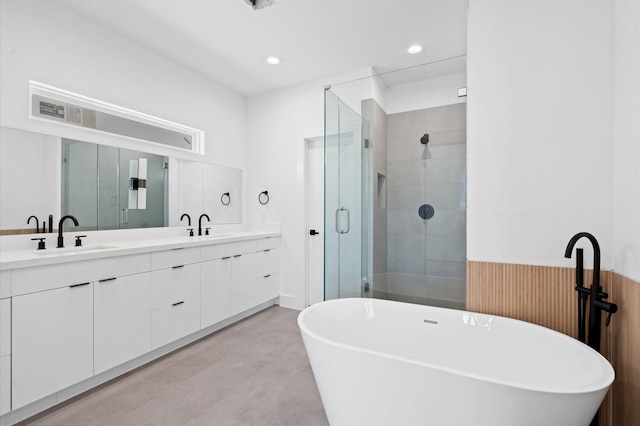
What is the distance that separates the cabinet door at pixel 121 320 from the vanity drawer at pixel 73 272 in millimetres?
55

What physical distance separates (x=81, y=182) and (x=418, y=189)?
266cm

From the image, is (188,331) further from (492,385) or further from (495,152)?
(495,152)

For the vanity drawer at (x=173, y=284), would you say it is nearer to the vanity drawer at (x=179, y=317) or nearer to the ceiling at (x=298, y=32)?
the vanity drawer at (x=179, y=317)

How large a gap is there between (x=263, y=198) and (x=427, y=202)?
222cm

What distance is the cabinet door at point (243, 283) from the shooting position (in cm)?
302

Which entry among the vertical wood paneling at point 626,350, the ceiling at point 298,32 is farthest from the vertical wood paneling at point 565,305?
the ceiling at point 298,32

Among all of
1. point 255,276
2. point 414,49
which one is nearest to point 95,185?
point 255,276

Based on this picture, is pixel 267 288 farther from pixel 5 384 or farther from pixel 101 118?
pixel 101 118

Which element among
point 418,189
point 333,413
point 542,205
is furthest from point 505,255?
point 333,413

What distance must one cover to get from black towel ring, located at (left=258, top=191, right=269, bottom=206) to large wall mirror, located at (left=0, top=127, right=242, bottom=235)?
55 centimetres

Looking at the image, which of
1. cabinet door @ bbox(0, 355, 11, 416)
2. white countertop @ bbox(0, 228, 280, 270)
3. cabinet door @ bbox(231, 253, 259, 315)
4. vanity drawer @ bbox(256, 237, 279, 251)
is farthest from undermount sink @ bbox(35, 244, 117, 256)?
vanity drawer @ bbox(256, 237, 279, 251)

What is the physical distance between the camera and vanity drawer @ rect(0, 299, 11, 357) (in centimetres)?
150

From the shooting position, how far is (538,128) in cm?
162

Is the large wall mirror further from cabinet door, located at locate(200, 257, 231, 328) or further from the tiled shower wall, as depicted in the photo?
the tiled shower wall
